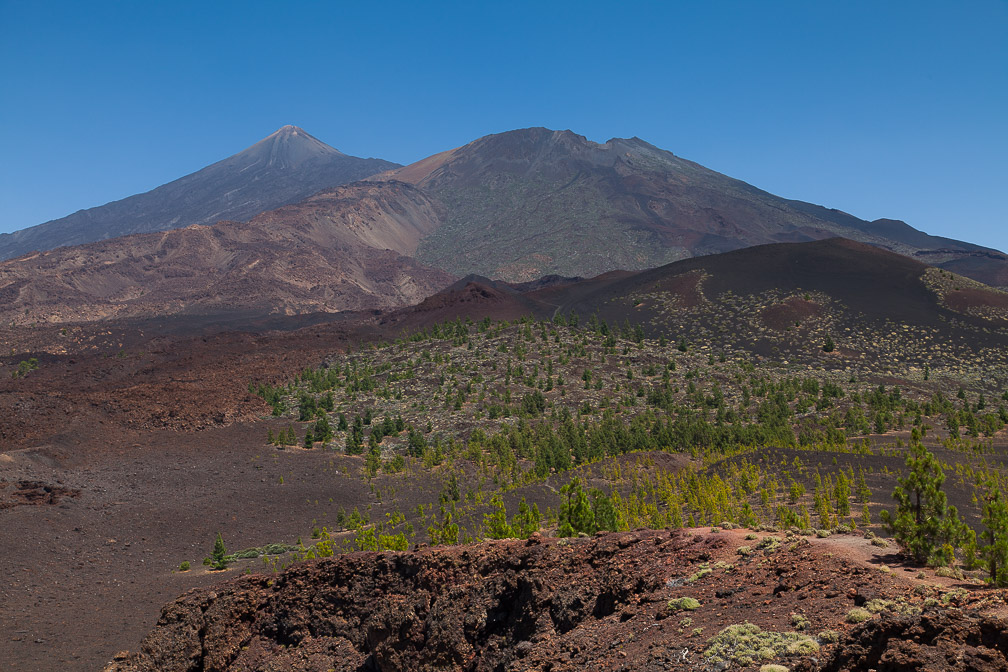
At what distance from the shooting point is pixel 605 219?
5994 inches

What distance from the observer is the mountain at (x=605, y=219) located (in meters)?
136

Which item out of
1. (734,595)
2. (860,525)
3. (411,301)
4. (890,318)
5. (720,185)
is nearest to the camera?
(734,595)

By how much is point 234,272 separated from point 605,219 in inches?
3081

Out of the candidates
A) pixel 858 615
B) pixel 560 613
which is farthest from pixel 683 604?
pixel 858 615

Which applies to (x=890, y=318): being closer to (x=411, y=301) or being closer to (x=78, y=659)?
(x=78, y=659)

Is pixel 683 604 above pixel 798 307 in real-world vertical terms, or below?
below

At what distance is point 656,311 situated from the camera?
61.8 metres

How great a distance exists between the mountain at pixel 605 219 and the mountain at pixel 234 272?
16235 millimetres

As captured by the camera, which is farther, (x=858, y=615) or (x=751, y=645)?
(x=751, y=645)

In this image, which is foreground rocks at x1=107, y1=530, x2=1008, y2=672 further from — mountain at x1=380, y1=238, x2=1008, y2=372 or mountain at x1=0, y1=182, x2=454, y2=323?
mountain at x1=0, y1=182, x2=454, y2=323

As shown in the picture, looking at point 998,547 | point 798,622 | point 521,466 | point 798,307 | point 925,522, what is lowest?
point 521,466

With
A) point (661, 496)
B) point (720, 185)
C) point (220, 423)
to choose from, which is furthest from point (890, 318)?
point (720, 185)

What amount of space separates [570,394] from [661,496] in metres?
19.6

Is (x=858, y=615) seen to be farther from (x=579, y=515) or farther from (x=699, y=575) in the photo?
(x=579, y=515)
